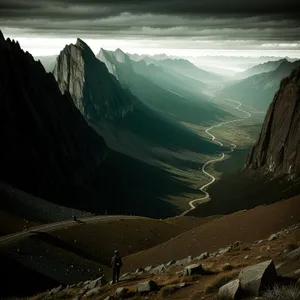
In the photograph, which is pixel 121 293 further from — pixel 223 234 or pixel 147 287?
pixel 223 234

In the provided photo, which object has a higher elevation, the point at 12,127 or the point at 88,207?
the point at 12,127

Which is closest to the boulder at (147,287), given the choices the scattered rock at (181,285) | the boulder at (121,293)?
the boulder at (121,293)

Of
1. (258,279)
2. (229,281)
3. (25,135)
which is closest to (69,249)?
(229,281)

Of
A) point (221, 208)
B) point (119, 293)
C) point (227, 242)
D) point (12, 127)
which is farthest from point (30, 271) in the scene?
point (221, 208)

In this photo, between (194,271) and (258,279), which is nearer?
(258,279)

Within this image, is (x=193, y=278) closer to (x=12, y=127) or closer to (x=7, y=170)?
(x=7, y=170)

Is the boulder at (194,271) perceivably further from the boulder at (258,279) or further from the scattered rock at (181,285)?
the boulder at (258,279)
